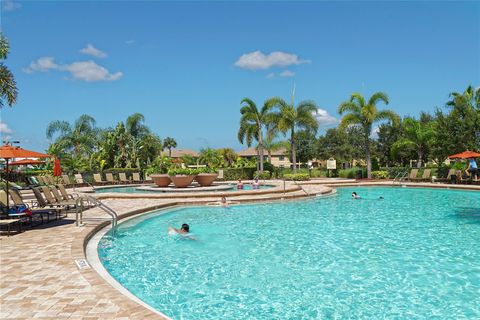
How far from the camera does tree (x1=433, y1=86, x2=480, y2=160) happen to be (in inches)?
1195

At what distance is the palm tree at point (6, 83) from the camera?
21312mm

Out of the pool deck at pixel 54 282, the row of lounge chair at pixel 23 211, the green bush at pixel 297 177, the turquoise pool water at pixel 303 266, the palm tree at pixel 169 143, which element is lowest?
the turquoise pool water at pixel 303 266

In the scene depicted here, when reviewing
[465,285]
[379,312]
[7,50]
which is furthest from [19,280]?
[7,50]

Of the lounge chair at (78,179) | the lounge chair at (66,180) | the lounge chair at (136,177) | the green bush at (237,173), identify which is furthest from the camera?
the green bush at (237,173)

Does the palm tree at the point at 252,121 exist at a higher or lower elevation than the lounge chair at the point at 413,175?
higher

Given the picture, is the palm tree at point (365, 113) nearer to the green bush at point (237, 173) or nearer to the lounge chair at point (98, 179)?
the green bush at point (237, 173)

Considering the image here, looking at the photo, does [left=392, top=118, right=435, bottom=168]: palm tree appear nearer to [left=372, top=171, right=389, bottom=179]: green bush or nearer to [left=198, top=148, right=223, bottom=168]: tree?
[left=372, top=171, right=389, bottom=179]: green bush

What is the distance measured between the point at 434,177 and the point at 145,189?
22176 millimetres

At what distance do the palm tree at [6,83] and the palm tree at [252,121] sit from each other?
20.5 metres

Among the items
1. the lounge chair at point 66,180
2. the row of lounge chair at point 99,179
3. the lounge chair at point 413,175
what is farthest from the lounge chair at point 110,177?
the lounge chair at point 413,175

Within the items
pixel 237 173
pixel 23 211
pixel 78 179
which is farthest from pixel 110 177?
pixel 23 211

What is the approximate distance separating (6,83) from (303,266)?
20714mm

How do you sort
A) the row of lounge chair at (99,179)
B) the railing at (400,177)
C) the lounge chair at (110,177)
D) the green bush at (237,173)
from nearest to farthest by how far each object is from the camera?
the row of lounge chair at (99,179) → the railing at (400,177) → the lounge chair at (110,177) → the green bush at (237,173)

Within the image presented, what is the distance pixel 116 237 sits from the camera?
418 inches
